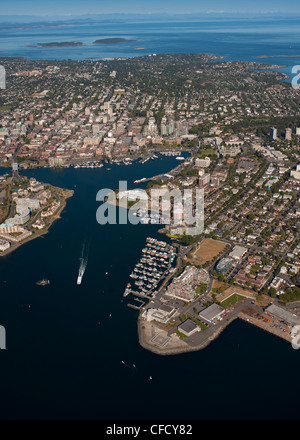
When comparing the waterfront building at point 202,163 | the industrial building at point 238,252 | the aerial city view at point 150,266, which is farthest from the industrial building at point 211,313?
the waterfront building at point 202,163

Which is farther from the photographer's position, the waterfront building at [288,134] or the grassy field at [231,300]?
the waterfront building at [288,134]

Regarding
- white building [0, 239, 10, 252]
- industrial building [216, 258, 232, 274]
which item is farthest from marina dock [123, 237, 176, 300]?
white building [0, 239, 10, 252]

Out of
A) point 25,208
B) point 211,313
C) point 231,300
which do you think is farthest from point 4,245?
point 231,300

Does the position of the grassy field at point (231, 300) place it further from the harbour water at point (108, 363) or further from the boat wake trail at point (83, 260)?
the boat wake trail at point (83, 260)

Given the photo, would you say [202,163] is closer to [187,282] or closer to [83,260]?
[83,260]

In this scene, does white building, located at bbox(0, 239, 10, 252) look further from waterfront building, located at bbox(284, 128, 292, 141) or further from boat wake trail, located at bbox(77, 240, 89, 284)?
waterfront building, located at bbox(284, 128, 292, 141)
